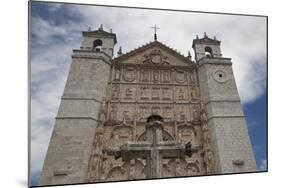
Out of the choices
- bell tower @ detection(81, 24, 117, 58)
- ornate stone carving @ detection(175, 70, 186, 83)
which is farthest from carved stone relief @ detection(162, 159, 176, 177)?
bell tower @ detection(81, 24, 117, 58)

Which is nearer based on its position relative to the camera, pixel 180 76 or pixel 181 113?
pixel 181 113

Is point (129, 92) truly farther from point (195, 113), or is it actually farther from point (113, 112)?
point (195, 113)

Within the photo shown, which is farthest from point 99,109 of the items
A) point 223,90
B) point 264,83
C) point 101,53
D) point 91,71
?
point 264,83

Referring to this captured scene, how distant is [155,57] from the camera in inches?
230

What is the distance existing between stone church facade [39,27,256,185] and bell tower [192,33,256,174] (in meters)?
0.02

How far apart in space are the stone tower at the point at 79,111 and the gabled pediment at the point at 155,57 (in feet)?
1.76

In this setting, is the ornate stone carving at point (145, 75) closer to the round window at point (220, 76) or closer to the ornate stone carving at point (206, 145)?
the ornate stone carving at point (206, 145)

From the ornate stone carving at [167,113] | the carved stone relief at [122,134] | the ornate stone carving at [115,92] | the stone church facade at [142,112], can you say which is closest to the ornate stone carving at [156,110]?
the stone church facade at [142,112]

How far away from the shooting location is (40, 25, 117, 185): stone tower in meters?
3.93

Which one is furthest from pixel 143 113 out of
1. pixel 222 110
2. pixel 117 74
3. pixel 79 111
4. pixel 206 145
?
pixel 222 110

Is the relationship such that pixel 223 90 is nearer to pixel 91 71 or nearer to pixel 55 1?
pixel 91 71

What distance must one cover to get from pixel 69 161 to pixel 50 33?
2.33m

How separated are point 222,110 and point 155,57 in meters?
2.19
